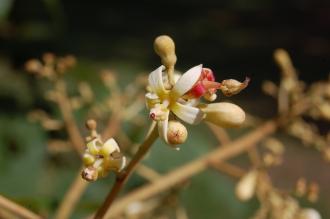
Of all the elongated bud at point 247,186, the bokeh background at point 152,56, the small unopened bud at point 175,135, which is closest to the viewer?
the small unopened bud at point 175,135

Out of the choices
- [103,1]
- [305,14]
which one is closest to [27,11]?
[103,1]

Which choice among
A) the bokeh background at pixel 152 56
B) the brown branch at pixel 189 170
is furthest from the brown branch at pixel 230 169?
the bokeh background at pixel 152 56

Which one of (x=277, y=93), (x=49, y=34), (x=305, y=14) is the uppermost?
(x=277, y=93)

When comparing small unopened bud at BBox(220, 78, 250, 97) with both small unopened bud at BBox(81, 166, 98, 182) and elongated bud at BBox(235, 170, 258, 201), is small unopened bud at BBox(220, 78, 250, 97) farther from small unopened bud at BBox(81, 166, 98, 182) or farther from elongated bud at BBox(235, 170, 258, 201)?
elongated bud at BBox(235, 170, 258, 201)

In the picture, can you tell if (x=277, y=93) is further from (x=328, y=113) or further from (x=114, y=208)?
(x=114, y=208)

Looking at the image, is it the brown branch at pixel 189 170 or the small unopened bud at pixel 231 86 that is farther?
the brown branch at pixel 189 170

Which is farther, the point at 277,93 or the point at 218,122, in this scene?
the point at 277,93

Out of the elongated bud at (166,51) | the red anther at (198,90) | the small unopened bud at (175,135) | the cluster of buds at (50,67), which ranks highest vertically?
the elongated bud at (166,51)

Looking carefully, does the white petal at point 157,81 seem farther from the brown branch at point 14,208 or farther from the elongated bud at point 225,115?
the brown branch at point 14,208
